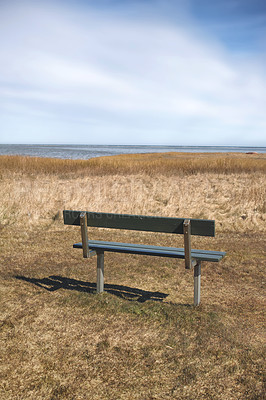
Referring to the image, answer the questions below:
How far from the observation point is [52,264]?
20.7 feet

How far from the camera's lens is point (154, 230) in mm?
4035

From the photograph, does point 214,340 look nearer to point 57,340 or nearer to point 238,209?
point 57,340

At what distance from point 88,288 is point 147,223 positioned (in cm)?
153

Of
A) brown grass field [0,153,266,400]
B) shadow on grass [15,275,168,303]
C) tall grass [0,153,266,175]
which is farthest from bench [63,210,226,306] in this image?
tall grass [0,153,266,175]

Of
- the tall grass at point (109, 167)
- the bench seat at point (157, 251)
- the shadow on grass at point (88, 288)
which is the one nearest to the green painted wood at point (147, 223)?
the bench seat at point (157, 251)

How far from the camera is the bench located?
12.7 feet

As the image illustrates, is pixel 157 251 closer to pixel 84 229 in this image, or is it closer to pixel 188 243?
pixel 188 243

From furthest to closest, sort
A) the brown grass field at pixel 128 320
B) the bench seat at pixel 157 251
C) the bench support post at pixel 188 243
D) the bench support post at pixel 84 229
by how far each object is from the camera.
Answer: the bench support post at pixel 84 229
the bench seat at pixel 157 251
the bench support post at pixel 188 243
the brown grass field at pixel 128 320

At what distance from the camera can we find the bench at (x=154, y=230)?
3878 millimetres

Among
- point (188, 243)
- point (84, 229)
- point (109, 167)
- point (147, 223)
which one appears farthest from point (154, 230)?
point (109, 167)

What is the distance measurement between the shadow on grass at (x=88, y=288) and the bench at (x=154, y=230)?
0.36 m

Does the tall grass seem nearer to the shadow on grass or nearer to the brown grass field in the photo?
the brown grass field

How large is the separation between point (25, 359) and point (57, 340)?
405 mm

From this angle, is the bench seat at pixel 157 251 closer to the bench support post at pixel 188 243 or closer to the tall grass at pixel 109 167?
the bench support post at pixel 188 243
